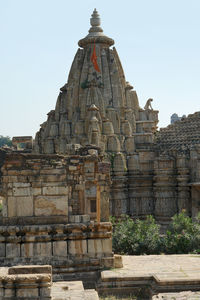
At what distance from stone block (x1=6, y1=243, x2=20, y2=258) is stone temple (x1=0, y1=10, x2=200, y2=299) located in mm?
21

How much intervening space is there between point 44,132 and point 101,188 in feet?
62.3

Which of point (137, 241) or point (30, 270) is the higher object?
point (30, 270)

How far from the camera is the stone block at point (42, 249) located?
10.1 meters

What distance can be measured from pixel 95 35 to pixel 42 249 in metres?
21.5

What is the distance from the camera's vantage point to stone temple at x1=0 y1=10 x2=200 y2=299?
10.1 m

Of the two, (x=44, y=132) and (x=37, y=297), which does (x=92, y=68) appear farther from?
(x=37, y=297)

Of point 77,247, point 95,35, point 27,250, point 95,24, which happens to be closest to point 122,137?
point 95,35

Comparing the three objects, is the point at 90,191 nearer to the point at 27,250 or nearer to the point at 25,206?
the point at 25,206

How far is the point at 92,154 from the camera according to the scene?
1092 centimetres

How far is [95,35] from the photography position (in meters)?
29.5

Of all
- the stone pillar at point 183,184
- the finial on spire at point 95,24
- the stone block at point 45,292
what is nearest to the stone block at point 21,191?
the stone block at point 45,292

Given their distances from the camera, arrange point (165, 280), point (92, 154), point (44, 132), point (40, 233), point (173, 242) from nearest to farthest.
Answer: point (165, 280)
point (40, 233)
point (92, 154)
point (173, 242)
point (44, 132)

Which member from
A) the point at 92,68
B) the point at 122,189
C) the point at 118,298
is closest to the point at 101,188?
the point at 118,298

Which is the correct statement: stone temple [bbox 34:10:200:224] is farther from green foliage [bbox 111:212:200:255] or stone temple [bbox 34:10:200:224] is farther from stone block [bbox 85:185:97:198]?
stone block [bbox 85:185:97:198]
